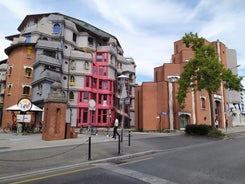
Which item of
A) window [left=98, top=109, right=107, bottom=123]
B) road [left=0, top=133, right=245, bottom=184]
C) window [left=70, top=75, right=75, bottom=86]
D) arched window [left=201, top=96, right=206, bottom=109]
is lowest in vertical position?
road [left=0, top=133, right=245, bottom=184]

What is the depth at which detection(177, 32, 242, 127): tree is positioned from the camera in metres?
20.5

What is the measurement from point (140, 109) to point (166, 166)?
25988mm

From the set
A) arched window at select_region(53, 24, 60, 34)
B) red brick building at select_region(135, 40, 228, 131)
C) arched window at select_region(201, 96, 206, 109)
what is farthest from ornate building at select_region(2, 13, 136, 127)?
arched window at select_region(201, 96, 206, 109)

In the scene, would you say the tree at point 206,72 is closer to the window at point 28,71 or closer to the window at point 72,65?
the window at point 72,65

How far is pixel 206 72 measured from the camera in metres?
20.5

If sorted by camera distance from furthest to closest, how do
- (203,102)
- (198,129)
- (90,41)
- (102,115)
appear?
(90,41)
(102,115)
(203,102)
(198,129)

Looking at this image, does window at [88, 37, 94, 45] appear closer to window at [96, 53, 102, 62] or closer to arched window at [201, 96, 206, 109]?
window at [96, 53, 102, 62]

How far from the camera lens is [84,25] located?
4456 cm

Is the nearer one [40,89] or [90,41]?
[40,89]

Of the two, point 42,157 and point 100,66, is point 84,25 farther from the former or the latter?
point 42,157

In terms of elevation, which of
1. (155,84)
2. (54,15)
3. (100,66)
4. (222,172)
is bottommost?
(222,172)

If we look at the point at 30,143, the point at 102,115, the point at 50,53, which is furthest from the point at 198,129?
the point at 50,53

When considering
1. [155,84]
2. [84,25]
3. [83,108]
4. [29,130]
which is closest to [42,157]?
[29,130]

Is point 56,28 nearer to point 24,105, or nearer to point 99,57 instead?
point 99,57
